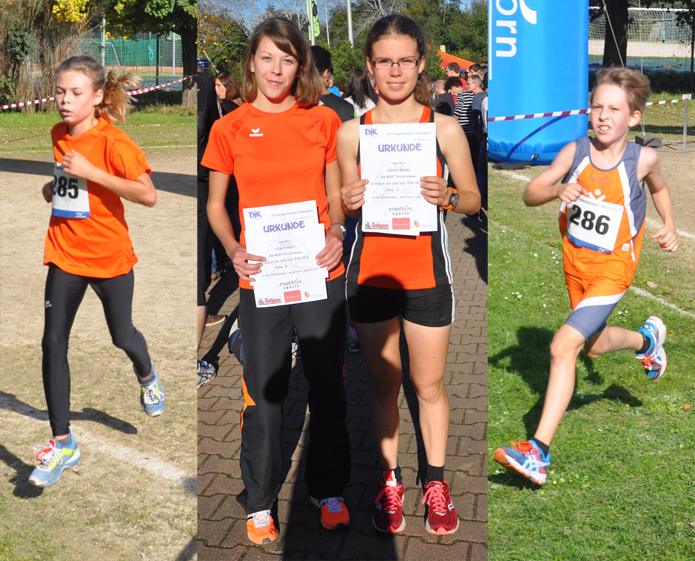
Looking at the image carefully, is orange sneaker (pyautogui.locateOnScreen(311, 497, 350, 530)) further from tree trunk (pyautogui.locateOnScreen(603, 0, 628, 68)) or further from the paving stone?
tree trunk (pyautogui.locateOnScreen(603, 0, 628, 68))

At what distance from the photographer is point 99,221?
8.27 ft

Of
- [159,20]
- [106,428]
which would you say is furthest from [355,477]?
[159,20]

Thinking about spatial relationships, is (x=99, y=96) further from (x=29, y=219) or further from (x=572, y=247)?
(x=29, y=219)

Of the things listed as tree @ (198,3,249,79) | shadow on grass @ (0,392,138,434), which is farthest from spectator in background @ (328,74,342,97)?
shadow on grass @ (0,392,138,434)

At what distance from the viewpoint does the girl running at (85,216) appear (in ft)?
7.63

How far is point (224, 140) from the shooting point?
2625 millimetres

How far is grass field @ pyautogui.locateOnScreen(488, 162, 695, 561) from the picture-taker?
3.20 m

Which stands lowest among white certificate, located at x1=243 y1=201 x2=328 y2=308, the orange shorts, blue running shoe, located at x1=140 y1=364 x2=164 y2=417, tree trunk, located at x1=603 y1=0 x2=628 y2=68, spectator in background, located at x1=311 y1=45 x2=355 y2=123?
blue running shoe, located at x1=140 y1=364 x2=164 y2=417

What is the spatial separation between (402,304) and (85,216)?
1.20 m

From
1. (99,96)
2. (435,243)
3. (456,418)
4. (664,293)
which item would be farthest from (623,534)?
(664,293)

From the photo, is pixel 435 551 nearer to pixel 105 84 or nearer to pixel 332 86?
pixel 105 84

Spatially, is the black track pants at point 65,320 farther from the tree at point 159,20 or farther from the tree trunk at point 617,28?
the tree trunk at point 617,28

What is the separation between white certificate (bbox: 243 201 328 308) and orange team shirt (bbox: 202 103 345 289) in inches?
5.2

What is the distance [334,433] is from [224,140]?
1.24 meters
